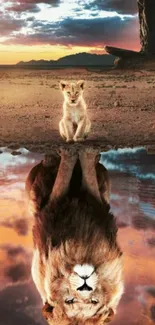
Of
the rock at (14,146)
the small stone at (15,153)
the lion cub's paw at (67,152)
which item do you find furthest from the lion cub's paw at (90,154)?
the rock at (14,146)

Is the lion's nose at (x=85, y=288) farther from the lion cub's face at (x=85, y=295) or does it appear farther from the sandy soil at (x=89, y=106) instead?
the sandy soil at (x=89, y=106)

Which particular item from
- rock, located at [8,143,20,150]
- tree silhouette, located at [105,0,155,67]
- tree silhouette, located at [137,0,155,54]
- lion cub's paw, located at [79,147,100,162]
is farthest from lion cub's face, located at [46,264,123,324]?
tree silhouette, located at [137,0,155,54]

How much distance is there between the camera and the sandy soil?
7613mm

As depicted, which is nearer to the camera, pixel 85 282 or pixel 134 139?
pixel 85 282

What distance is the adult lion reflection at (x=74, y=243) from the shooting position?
10.0 ft

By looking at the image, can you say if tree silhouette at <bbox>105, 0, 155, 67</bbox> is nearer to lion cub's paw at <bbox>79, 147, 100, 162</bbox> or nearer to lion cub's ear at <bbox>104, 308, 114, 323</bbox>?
lion cub's paw at <bbox>79, 147, 100, 162</bbox>

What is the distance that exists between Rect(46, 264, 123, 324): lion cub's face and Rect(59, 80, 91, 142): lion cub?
3119 millimetres

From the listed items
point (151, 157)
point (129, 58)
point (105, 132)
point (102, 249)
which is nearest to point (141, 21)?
point (129, 58)

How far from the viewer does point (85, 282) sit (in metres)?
3.10

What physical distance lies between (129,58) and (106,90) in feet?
5.26

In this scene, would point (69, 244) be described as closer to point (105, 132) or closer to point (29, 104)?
point (105, 132)

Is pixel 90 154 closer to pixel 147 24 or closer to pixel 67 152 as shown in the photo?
pixel 67 152

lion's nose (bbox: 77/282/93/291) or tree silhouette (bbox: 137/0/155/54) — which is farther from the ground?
tree silhouette (bbox: 137/0/155/54)

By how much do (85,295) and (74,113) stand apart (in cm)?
336
